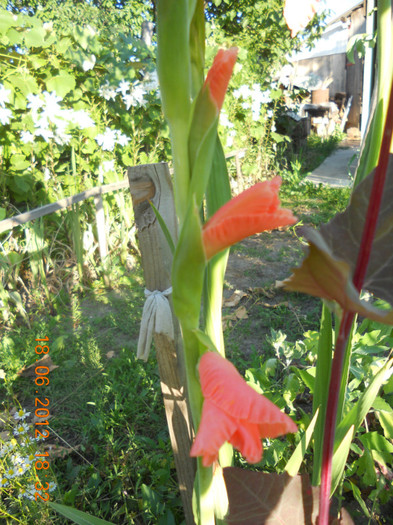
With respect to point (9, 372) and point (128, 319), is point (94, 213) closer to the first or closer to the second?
point (128, 319)

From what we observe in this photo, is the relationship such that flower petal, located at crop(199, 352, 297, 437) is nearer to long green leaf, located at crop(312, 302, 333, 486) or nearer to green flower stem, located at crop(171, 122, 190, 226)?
green flower stem, located at crop(171, 122, 190, 226)

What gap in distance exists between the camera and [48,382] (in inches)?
69.7

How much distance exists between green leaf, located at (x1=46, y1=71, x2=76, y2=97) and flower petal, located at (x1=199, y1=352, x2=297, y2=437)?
2.95 meters

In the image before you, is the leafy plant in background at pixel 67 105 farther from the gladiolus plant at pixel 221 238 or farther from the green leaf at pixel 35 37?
the gladiolus plant at pixel 221 238

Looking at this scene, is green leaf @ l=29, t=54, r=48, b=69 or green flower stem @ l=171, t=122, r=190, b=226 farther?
green leaf @ l=29, t=54, r=48, b=69

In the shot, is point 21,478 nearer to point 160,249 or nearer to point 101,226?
point 160,249

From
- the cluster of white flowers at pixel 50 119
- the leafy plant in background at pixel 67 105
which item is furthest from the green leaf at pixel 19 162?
the cluster of white flowers at pixel 50 119

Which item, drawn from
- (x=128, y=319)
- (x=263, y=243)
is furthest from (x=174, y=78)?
(x=263, y=243)

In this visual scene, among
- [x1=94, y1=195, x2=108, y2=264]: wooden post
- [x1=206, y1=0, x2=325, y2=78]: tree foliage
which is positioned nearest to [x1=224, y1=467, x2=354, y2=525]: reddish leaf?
[x1=94, y1=195, x2=108, y2=264]: wooden post

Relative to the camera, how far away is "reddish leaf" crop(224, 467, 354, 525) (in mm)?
519

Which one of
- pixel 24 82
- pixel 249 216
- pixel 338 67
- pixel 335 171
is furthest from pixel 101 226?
pixel 338 67

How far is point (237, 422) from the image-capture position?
0.32 metres

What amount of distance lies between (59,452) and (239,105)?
4.22 metres

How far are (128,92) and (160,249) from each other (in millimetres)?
2865
